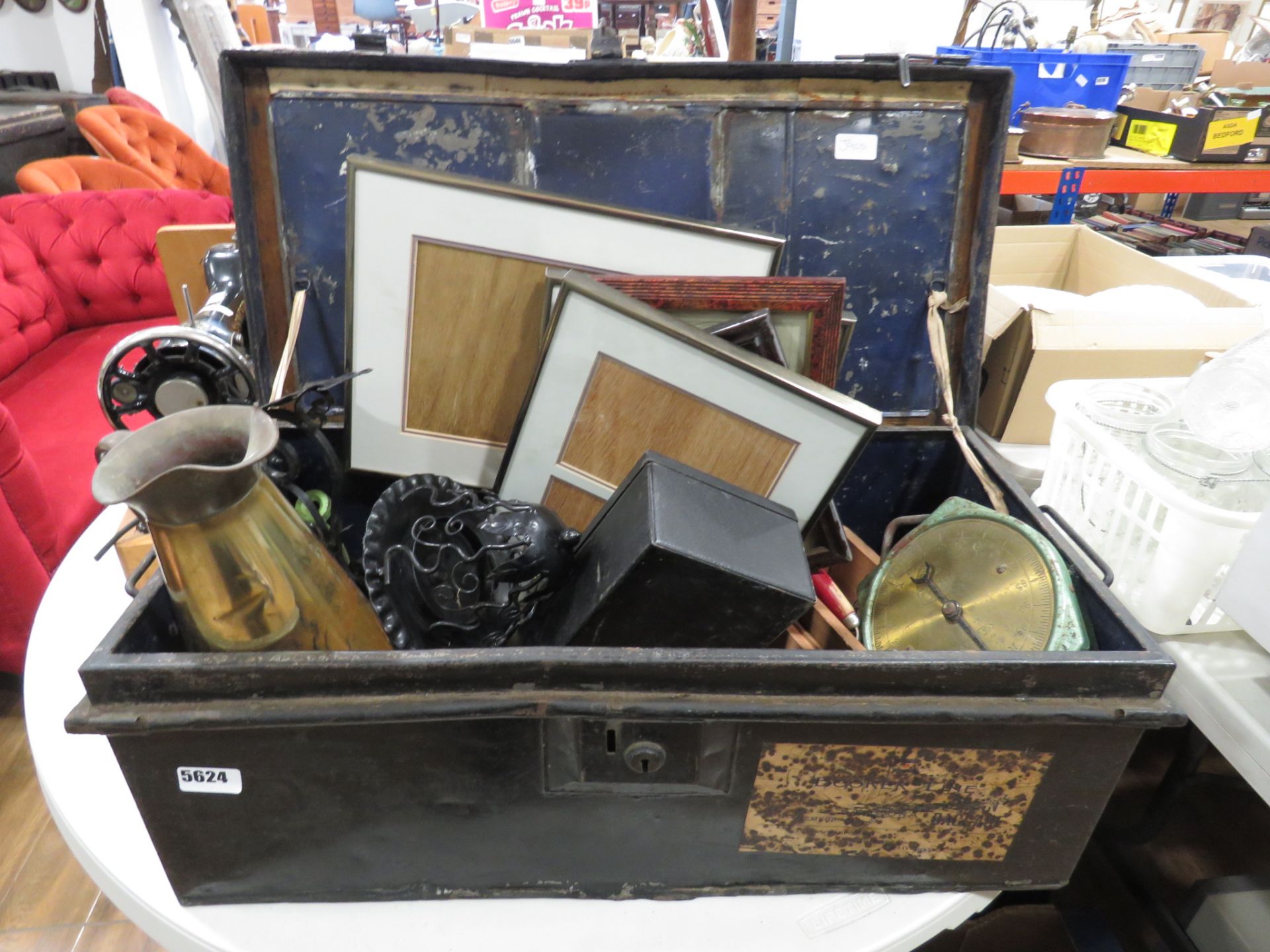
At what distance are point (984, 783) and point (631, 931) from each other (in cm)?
35

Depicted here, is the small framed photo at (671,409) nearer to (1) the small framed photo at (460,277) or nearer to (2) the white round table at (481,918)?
(1) the small framed photo at (460,277)

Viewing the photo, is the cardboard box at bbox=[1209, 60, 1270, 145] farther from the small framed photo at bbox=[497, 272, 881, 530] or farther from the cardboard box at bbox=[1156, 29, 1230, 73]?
the small framed photo at bbox=[497, 272, 881, 530]

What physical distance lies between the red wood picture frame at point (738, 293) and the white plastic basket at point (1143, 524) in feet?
1.17

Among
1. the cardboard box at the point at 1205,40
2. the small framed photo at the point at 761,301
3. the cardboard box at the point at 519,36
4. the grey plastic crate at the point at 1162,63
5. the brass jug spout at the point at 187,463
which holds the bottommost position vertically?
the brass jug spout at the point at 187,463

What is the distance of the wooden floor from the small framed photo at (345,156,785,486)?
3.62 feet

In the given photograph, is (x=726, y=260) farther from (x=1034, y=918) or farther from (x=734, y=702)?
(x=1034, y=918)

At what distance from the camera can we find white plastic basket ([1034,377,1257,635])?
0.82m

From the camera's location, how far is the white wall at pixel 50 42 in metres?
4.09

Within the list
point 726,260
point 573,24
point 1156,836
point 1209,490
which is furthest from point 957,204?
point 573,24

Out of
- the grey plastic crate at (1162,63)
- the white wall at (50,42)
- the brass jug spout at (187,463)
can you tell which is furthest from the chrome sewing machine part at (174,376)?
the white wall at (50,42)

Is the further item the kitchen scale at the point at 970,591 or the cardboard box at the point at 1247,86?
the cardboard box at the point at 1247,86

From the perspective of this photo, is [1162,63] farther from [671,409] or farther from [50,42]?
[50,42]

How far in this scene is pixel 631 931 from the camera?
738 mm

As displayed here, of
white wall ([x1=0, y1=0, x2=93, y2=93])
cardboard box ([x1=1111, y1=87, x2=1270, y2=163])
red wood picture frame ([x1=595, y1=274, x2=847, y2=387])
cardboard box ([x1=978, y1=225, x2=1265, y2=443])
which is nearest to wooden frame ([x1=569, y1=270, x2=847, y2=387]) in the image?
red wood picture frame ([x1=595, y1=274, x2=847, y2=387])
